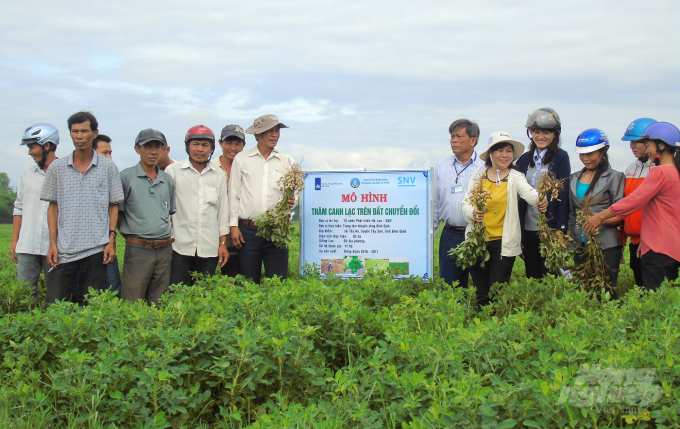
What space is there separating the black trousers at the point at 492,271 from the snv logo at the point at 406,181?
1.33 m

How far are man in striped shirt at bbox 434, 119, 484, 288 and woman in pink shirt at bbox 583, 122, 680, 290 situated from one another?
4.68 ft

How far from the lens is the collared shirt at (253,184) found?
6.39m

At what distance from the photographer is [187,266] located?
6262 millimetres

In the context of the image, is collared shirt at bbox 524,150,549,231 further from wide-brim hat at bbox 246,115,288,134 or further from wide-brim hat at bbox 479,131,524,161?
wide-brim hat at bbox 246,115,288,134

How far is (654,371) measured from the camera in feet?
9.50

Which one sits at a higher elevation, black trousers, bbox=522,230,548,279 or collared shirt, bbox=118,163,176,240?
collared shirt, bbox=118,163,176,240

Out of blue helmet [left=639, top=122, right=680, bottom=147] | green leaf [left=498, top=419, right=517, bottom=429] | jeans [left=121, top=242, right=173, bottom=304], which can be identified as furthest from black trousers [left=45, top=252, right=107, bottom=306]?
blue helmet [left=639, top=122, right=680, bottom=147]

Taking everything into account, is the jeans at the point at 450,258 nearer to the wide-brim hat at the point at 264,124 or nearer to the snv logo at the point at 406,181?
the snv logo at the point at 406,181

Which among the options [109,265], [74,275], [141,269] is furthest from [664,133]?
[109,265]

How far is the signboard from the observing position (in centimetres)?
672

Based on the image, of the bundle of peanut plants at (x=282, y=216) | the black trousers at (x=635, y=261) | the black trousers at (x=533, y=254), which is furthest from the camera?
the black trousers at (x=635, y=261)

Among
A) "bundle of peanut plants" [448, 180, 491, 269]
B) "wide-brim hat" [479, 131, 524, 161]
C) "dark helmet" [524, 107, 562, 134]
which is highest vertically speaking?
"dark helmet" [524, 107, 562, 134]

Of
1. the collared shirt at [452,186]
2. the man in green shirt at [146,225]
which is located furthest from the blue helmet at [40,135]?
the collared shirt at [452,186]

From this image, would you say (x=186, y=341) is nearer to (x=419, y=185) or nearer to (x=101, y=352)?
(x=101, y=352)
